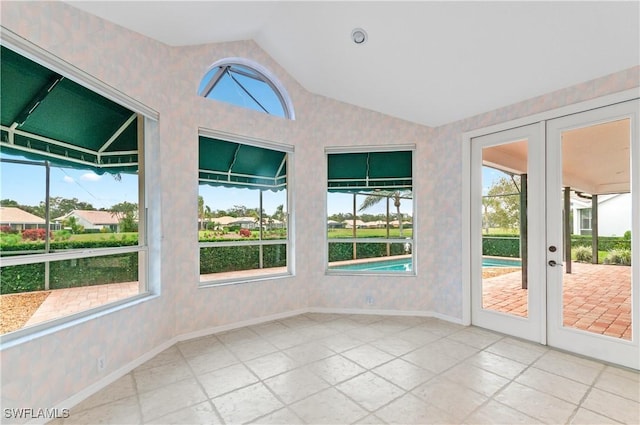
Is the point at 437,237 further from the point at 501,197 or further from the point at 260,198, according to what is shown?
the point at 260,198

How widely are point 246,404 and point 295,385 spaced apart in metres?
0.46

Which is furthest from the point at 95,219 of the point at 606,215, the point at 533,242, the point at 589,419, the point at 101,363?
the point at 606,215

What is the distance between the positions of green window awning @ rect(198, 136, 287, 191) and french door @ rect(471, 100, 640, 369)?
2902mm

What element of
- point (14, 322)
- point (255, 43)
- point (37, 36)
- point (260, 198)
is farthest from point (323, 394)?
point (255, 43)

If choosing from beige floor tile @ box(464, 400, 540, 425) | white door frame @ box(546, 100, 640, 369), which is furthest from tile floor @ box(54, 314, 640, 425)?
white door frame @ box(546, 100, 640, 369)

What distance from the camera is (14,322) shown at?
2152 mm

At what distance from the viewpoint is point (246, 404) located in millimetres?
2410

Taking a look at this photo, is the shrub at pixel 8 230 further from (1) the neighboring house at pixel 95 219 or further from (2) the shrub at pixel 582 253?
(2) the shrub at pixel 582 253

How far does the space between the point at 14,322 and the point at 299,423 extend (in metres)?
2.17

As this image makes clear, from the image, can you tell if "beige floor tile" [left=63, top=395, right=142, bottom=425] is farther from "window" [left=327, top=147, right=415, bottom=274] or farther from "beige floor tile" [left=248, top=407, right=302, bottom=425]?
"window" [left=327, top=147, right=415, bottom=274]

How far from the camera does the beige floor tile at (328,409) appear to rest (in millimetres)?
2223

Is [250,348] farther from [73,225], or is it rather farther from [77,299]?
[73,225]

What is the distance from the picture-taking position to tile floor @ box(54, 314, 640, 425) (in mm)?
2258

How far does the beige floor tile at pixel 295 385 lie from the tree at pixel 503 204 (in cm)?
298
